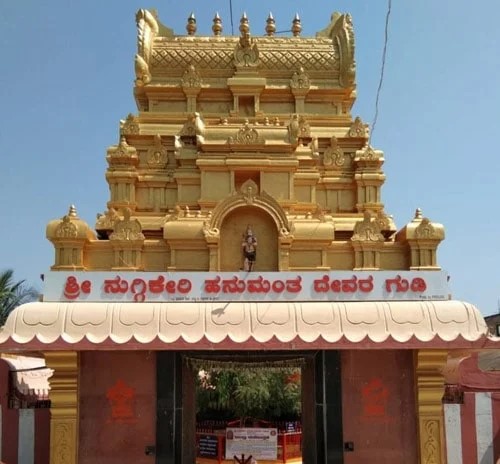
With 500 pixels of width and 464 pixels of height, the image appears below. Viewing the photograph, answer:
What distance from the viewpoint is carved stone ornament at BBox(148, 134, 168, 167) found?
51.6 feet

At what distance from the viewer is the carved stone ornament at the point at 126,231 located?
13.5 metres

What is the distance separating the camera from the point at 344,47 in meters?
17.7

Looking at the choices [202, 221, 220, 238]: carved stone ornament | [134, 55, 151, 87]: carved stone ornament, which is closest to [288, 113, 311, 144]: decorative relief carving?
[202, 221, 220, 238]: carved stone ornament

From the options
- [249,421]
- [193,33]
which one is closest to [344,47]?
[193,33]

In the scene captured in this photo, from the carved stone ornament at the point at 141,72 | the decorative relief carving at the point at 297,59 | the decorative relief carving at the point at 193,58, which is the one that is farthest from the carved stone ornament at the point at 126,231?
the decorative relief carving at the point at 297,59

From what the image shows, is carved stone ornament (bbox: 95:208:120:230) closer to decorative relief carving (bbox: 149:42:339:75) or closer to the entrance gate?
the entrance gate

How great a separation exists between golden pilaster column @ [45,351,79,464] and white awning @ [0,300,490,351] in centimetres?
82

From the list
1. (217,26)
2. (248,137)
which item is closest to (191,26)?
(217,26)

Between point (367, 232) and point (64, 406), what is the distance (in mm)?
6634

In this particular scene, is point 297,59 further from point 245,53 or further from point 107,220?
point 107,220

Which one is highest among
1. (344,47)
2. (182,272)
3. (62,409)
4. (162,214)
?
(344,47)

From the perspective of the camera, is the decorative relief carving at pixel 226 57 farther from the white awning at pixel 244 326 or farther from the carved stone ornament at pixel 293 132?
the white awning at pixel 244 326

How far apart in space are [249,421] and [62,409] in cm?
1480

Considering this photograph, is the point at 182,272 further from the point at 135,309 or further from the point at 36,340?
the point at 36,340
